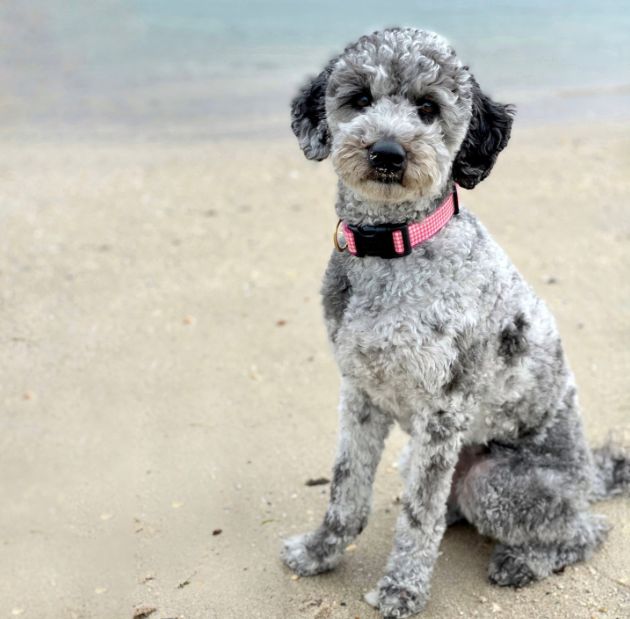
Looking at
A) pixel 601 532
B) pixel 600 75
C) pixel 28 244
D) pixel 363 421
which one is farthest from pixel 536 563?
pixel 600 75

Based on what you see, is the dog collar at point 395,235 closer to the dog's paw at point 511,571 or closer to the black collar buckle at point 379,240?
the black collar buckle at point 379,240

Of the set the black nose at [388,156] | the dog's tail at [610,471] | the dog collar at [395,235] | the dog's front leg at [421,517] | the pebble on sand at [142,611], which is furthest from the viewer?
the dog's tail at [610,471]

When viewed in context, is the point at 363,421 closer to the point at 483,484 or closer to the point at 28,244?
the point at 483,484

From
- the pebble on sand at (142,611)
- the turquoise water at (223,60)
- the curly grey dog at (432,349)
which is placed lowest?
the pebble on sand at (142,611)

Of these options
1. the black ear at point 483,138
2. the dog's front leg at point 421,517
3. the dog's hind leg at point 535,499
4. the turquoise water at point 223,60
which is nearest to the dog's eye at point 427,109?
the black ear at point 483,138

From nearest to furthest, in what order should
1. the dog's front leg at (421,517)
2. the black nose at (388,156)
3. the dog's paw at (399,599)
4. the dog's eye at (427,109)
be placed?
the black nose at (388,156) < the dog's eye at (427,109) < the dog's front leg at (421,517) < the dog's paw at (399,599)

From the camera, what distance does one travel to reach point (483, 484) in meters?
3.58

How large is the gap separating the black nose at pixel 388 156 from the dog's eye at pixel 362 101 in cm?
27

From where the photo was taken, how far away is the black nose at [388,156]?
2889 millimetres

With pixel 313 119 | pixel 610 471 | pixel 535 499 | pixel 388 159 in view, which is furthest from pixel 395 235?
pixel 610 471

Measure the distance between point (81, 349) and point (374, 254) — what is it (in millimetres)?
3325

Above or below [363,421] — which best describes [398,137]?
above

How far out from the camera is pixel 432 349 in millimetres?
3096

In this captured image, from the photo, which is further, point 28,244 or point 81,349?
point 28,244
